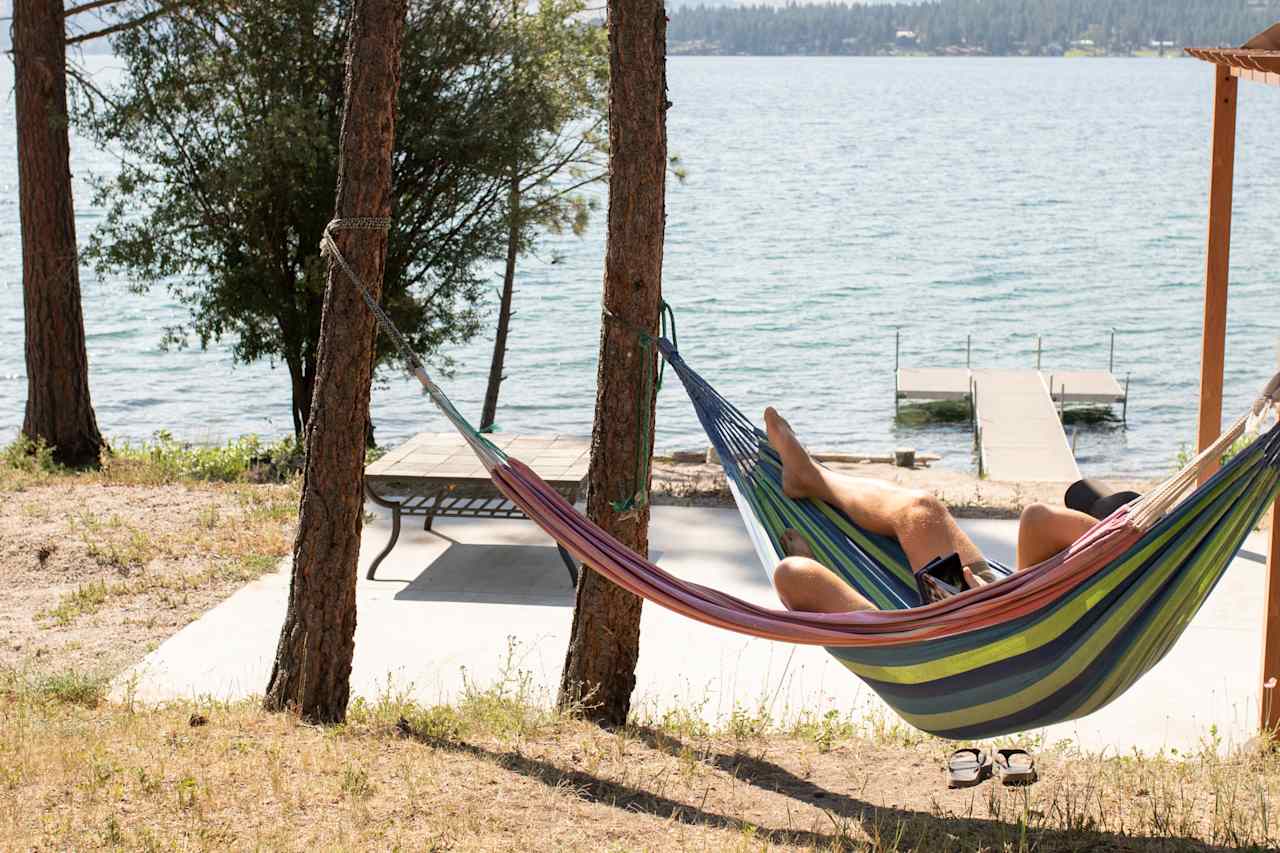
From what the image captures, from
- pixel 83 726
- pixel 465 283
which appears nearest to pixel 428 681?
pixel 83 726

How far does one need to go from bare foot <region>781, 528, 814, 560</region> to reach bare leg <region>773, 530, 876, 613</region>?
24 centimetres

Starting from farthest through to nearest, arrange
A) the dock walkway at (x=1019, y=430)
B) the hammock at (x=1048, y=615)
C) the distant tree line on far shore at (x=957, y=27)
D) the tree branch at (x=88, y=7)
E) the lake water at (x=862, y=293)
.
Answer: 1. the distant tree line on far shore at (x=957, y=27)
2. the lake water at (x=862, y=293)
3. the dock walkway at (x=1019, y=430)
4. the tree branch at (x=88, y=7)
5. the hammock at (x=1048, y=615)

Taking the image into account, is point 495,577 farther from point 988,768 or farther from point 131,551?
point 988,768

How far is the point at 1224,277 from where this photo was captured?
425cm

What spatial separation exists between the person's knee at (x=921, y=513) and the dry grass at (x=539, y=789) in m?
0.64

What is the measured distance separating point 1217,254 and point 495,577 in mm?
2856

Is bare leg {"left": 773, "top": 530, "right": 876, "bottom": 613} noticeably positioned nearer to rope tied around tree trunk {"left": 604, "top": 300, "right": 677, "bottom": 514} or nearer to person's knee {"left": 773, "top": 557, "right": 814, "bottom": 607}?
person's knee {"left": 773, "top": 557, "right": 814, "bottom": 607}

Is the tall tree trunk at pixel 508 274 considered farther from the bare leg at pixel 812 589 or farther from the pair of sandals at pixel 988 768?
the bare leg at pixel 812 589

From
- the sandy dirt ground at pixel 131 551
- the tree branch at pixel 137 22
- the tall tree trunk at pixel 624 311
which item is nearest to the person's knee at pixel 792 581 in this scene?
the tall tree trunk at pixel 624 311

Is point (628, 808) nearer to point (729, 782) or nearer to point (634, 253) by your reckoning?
point (729, 782)

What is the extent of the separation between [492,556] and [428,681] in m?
1.40

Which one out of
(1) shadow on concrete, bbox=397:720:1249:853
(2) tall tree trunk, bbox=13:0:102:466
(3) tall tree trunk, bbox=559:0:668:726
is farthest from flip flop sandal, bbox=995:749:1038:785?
(2) tall tree trunk, bbox=13:0:102:466

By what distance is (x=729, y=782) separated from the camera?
3400 mm

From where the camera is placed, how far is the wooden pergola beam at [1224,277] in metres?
3.68
